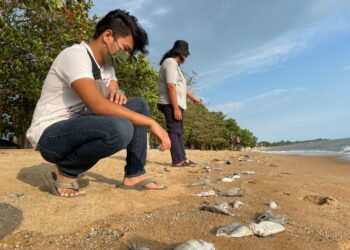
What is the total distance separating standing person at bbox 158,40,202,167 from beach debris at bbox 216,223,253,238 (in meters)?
3.52

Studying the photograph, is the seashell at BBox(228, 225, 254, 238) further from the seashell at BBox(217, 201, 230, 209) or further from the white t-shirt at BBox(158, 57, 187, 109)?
the white t-shirt at BBox(158, 57, 187, 109)

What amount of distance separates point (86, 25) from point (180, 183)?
10.3m

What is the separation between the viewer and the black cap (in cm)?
566

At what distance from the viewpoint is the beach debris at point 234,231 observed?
6.57 ft

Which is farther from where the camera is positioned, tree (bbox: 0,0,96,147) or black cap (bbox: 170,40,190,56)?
tree (bbox: 0,0,96,147)

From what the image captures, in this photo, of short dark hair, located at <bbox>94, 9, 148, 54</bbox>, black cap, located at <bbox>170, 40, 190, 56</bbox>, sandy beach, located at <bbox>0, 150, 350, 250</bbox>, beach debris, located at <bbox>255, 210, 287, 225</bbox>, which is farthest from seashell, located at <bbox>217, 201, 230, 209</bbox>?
black cap, located at <bbox>170, 40, 190, 56</bbox>

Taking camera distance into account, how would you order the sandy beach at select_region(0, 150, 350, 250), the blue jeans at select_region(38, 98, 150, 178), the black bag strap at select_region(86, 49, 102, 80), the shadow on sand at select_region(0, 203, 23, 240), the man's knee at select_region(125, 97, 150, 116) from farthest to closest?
the man's knee at select_region(125, 97, 150, 116)
the black bag strap at select_region(86, 49, 102, 80)
the blue jeans at select_region(38, 98, 150, 178)
the shadow on sand at select_region(0, 203, 23, 240)
the sandy beach at select_region(0, 150, 350, 250)

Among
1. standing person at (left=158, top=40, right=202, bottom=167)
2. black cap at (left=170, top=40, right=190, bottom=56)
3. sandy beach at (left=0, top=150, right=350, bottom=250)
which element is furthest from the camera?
black cap at (left=170, top=40, right=190, bottom=56)

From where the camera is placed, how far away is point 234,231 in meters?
2.03

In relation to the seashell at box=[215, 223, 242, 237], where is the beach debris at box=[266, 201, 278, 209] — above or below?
above

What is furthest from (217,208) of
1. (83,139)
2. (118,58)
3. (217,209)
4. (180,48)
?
(180,48)

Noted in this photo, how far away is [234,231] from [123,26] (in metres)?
1.93

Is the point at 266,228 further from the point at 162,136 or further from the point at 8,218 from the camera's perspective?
the point at 8,218

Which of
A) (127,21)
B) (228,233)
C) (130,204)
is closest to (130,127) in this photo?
(130,204)
